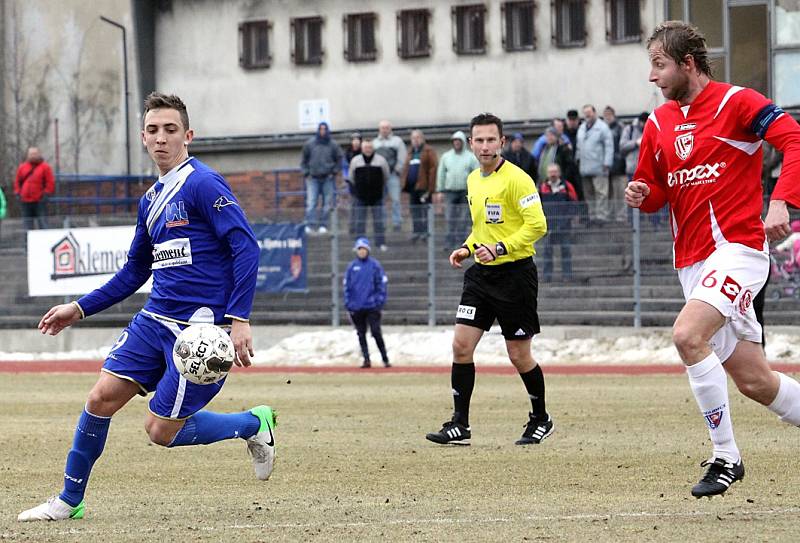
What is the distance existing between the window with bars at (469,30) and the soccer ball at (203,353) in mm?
27276

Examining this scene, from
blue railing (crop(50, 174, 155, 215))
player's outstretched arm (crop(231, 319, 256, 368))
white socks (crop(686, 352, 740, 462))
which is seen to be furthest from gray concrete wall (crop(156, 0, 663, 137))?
player's outstretched arm (crop(231, 319, 256, 368))

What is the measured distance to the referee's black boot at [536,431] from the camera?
11.4 meters

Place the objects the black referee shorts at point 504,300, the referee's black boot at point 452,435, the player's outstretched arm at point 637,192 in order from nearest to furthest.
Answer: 1. the player's outstretched arm at point 637,192
2. the referee's black boot at point 452,435
3. the black referee shorts at point 504,300

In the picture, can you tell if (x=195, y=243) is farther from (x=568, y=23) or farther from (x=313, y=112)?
(x=313, y=112)

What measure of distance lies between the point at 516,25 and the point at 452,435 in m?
23.6

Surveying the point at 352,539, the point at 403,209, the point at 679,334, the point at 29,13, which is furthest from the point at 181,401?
the point at 29,13

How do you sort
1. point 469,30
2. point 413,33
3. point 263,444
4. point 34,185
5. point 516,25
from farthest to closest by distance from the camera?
point 413,33
point 469,30
point 516,25
point 34,185
point 263,444

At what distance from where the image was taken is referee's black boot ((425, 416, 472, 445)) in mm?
11383

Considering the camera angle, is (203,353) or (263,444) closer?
(203,353)

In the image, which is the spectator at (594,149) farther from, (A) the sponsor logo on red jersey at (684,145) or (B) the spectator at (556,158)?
(A) the sponsor logo on red jersey at (684,145)

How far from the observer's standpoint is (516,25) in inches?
1339

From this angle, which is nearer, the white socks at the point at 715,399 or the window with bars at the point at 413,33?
the white socks at the point at 715,399

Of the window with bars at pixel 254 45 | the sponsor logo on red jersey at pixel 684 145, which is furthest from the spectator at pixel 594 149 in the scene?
the sponsor logo on red jersey at pixel 684 145

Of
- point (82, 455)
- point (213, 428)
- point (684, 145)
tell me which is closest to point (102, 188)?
point (213, 428)
